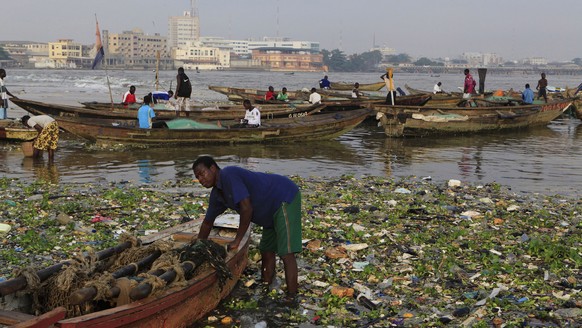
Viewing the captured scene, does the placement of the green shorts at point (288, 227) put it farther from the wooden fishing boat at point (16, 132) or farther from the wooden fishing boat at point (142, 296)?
the wooden fishing boat at point (16, 132)

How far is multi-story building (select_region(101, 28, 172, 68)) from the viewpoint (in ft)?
512

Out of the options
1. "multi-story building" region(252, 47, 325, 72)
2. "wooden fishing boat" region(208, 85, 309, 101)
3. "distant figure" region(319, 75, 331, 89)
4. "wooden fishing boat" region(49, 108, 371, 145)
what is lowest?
"wooden fishing boat" region(49, 108, 371, 145)

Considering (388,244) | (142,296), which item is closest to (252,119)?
(388,244)

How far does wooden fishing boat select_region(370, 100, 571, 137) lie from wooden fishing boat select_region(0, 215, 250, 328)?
14959 mm

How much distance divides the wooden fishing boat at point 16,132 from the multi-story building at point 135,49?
143 metres

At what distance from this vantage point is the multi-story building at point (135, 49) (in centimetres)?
15612

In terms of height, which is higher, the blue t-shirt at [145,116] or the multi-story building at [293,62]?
the multi-story building at [293,62]

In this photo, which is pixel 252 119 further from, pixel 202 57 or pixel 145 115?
pixel 202 57

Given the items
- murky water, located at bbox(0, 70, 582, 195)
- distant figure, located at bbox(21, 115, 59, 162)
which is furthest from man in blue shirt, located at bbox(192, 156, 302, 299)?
distant figure, located at bbox(21, 115, 59, 162)

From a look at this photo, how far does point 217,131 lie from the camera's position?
54.9 feet

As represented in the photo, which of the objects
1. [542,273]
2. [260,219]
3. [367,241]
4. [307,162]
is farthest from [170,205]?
[307,162]

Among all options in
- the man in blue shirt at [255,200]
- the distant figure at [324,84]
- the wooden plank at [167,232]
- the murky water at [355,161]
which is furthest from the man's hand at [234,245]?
the distant figure at [324,84]

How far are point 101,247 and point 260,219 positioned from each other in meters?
2.51

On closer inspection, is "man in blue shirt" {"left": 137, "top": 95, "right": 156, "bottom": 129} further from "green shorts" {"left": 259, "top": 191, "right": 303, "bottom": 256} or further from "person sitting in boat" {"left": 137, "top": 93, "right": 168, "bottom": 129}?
"green shorts" {"left": 259, "top": 191, "right": 303, "bottom": 256}
